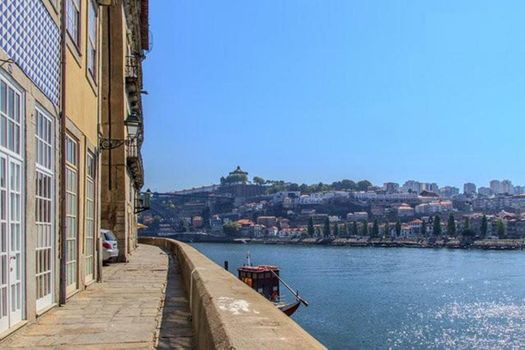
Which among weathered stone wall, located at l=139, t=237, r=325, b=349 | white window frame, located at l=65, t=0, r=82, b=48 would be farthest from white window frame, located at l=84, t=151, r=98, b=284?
weathered stone wall, located at l=139, t=237, r=325, b=349

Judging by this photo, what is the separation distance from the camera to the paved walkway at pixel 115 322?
22.0ft

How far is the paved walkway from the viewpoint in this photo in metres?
6.71

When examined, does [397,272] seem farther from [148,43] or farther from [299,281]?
[148,43]

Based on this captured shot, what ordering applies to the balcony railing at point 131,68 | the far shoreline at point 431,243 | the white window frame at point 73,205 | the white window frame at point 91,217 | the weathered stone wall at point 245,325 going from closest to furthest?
the weathered stone wall at point 245,325, the white window frame at point 73,205, the white window frame at point 91,217, the balcony railing at point 131,68, the far shoreline at point 431,243

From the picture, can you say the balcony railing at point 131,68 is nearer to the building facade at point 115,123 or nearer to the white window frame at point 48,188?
the building facade at point 115,123

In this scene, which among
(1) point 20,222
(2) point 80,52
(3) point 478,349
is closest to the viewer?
(1) point 20,222

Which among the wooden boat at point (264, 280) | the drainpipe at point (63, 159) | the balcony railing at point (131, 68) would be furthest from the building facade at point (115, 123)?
the wooden boat at point (264, 280)

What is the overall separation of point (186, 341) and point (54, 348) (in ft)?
4.45

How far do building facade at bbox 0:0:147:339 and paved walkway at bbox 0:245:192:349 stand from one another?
10.0 inches

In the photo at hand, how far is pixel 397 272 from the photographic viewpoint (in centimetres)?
8481

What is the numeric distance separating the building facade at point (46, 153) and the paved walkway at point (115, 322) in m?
0.25

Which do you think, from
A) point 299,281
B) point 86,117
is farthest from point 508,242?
point 86,117

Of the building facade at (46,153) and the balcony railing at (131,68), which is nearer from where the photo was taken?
the building facade at (46,153)

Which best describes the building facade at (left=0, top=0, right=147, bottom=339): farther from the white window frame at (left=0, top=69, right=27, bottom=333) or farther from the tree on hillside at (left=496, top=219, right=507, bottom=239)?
the tree on hillside at (left=496, top=219, right=507, bottom=239)
